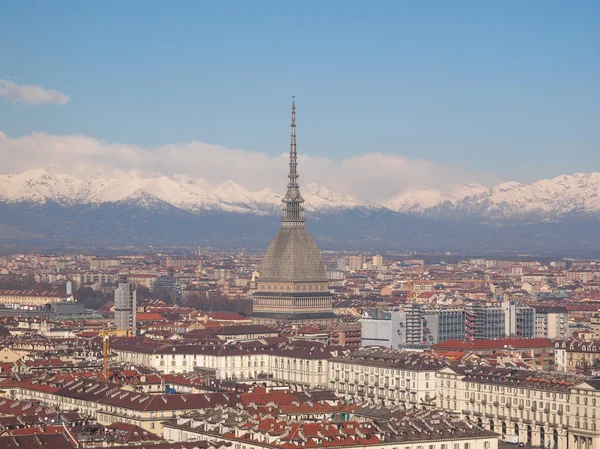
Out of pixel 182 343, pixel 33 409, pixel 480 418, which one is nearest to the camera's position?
pixel 33 409

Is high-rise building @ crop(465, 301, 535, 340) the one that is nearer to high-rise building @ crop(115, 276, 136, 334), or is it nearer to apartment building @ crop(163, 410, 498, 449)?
high-rise building @ crop(115, 276, 136, 334)

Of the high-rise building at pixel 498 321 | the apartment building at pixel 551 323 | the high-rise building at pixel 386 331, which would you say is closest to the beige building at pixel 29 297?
the apartment building at pixel 551 323

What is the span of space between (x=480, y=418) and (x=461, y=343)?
29033mm

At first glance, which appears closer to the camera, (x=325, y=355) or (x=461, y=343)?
(x=325, y=355)

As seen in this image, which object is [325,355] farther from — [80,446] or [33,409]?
[80,446]

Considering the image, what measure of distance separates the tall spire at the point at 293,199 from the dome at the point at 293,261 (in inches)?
74.3

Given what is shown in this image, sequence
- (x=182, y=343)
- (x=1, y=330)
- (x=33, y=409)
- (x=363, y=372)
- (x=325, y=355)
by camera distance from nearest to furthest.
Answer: (x=33, y=409)
(x=363, y=372)
(x=325, y=355)
(x=182, y=343)
(x=1, y=330)

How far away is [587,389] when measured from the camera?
74.8 m

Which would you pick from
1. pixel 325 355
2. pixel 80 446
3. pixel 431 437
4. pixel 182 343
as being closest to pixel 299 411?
pixel 431 437

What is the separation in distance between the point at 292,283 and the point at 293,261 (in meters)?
2.33

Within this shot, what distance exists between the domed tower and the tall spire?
0.15 m

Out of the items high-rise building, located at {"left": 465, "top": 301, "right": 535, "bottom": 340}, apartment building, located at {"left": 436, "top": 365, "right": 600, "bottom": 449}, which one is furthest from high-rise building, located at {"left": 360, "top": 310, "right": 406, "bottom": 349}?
apartment building, located at {"left": 436, "top": 365, "right": 600, "bottom": 449}

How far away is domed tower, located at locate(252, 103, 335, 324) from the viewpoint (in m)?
141

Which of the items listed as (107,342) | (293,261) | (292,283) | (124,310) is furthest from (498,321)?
(107,342)
